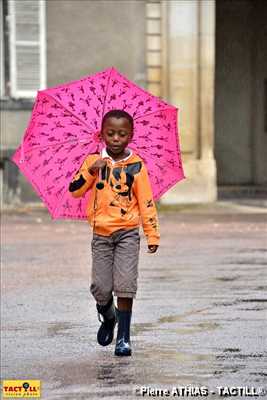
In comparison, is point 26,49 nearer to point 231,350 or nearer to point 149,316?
point 149,316

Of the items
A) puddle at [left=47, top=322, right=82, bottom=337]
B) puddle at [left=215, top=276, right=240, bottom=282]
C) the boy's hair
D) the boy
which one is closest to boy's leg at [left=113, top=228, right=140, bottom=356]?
the boy

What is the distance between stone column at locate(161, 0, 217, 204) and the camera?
23031 mm

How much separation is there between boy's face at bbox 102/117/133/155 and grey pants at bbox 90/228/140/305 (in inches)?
19.1

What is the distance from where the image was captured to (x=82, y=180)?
22.2 ft

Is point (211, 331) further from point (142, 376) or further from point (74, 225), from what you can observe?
point (74, 225)

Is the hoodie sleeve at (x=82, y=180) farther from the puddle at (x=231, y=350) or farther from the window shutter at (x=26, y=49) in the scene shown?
the window shutter at (x=26, y=49)

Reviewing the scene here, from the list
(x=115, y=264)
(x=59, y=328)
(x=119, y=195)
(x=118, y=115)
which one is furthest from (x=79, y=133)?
(x=59, y=328)

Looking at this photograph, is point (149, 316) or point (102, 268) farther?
point (149, 316)

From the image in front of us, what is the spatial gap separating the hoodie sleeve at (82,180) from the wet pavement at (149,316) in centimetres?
120

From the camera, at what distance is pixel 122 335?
7.12 m

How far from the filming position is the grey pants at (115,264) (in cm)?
687

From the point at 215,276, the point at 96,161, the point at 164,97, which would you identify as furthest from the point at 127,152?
the point at 164,97

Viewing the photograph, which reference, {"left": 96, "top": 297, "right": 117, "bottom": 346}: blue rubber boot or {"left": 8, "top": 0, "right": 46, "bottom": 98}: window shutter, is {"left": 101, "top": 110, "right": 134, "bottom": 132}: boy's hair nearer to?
{"left": 96, "top": 297, "right": 117, "bottom": 346}: blue rubber boot

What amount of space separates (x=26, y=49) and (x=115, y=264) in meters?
16.5
